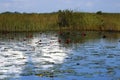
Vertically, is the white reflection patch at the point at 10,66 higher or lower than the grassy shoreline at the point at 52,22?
lower

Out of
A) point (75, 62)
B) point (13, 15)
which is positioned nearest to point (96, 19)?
point (13, 15)

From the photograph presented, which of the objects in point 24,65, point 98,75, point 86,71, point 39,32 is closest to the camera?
point 98,75

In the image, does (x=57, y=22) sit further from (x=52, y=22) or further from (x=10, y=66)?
(x=10, y=66)

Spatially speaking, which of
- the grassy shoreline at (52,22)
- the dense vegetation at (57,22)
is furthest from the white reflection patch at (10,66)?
the dense vegetation at (57,22)

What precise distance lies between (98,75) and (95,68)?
2427 millimetres

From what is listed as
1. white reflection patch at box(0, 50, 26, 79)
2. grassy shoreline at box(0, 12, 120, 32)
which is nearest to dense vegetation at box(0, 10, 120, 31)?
grassy shoreline at box(0, 12, 120, 32)

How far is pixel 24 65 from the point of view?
2183 cm

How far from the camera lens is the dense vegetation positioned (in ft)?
181

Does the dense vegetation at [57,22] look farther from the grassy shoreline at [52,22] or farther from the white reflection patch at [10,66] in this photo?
the white reflection patch at [10,66]

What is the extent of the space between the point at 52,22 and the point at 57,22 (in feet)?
2.44

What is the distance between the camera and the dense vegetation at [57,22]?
181 feet

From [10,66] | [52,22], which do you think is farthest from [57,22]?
[10,66]

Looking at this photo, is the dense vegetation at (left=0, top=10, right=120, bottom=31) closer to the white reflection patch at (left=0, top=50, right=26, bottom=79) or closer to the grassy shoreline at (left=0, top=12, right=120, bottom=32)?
the grassy shoreline at (left=0, top=12, right=120, bottom=32)

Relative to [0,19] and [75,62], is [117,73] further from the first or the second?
[0,19]
